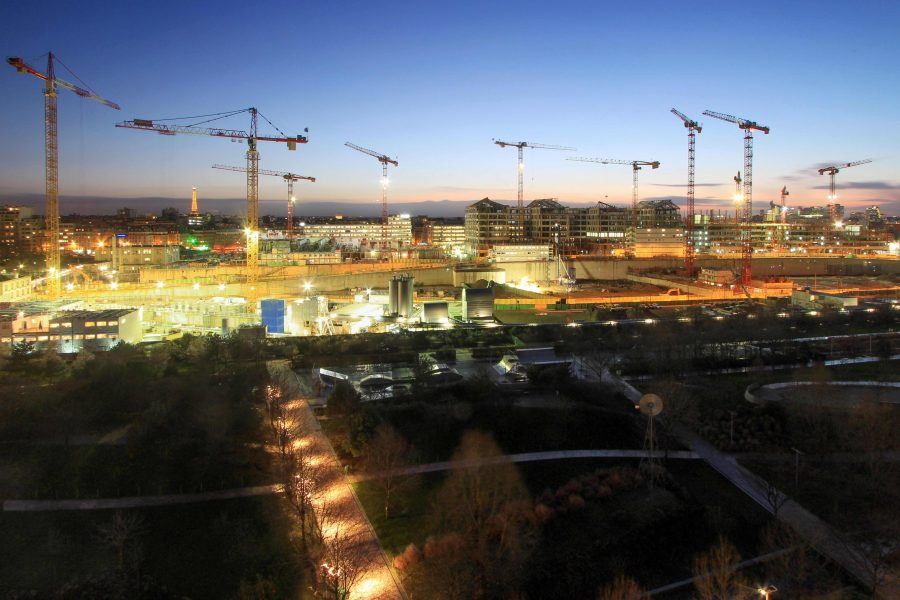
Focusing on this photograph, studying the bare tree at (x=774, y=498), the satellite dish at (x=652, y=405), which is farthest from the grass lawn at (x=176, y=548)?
the bare tree at (x=774, y=498)

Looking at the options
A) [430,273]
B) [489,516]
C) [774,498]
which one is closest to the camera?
[489,516]

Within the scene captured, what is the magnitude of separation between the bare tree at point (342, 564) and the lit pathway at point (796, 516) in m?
3.34

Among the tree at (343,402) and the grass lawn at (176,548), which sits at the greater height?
the tree at (343,402)

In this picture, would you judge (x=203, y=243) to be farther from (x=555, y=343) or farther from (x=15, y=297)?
(x=555, y=343)

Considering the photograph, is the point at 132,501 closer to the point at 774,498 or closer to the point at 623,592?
the point at 623,592

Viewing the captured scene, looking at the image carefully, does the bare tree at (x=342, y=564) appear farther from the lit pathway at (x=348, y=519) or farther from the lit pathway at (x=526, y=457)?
the lit pathway at (x=526, y=457)

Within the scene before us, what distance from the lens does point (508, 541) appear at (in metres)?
4.67

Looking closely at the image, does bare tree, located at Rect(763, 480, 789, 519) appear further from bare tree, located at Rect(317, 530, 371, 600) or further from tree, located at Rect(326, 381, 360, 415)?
tree, located at Rect(326, 381, 360, 415)

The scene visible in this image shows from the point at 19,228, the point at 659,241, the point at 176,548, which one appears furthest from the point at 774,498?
the point at 19,228

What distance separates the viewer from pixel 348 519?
5.17m

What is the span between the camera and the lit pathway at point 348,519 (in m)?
4.28

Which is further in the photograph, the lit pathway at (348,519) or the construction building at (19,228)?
the construction building at (19,228)

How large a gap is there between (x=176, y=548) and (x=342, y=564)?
5.17 ft

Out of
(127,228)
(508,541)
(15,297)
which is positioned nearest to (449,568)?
(508,541)
